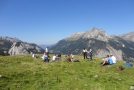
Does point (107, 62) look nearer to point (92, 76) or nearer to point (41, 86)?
point (92, 76)

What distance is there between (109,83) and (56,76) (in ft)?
24.8

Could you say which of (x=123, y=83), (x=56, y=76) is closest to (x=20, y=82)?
(x=56, y=76)

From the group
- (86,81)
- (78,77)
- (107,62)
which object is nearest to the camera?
(86,81)

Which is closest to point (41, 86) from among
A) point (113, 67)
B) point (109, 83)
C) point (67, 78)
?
point (67, 78)

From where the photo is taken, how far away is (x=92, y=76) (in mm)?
28484

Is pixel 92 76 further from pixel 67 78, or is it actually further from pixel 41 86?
pixel 41 86

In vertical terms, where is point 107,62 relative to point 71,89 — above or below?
above

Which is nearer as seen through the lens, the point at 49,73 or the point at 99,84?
the point at 99,84

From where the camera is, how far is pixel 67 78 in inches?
1051

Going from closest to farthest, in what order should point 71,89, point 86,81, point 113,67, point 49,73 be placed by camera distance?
point 71,89 → point 86,81 → point 49,73 → point 113,67

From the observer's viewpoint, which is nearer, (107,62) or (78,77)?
(78,77)

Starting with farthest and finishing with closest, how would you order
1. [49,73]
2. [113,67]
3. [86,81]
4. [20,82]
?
[113,67], [49,73], [86,81], [20,82]

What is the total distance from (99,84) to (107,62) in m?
15.1

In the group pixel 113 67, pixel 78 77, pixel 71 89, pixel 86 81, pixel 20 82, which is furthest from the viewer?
pixel 113 67
